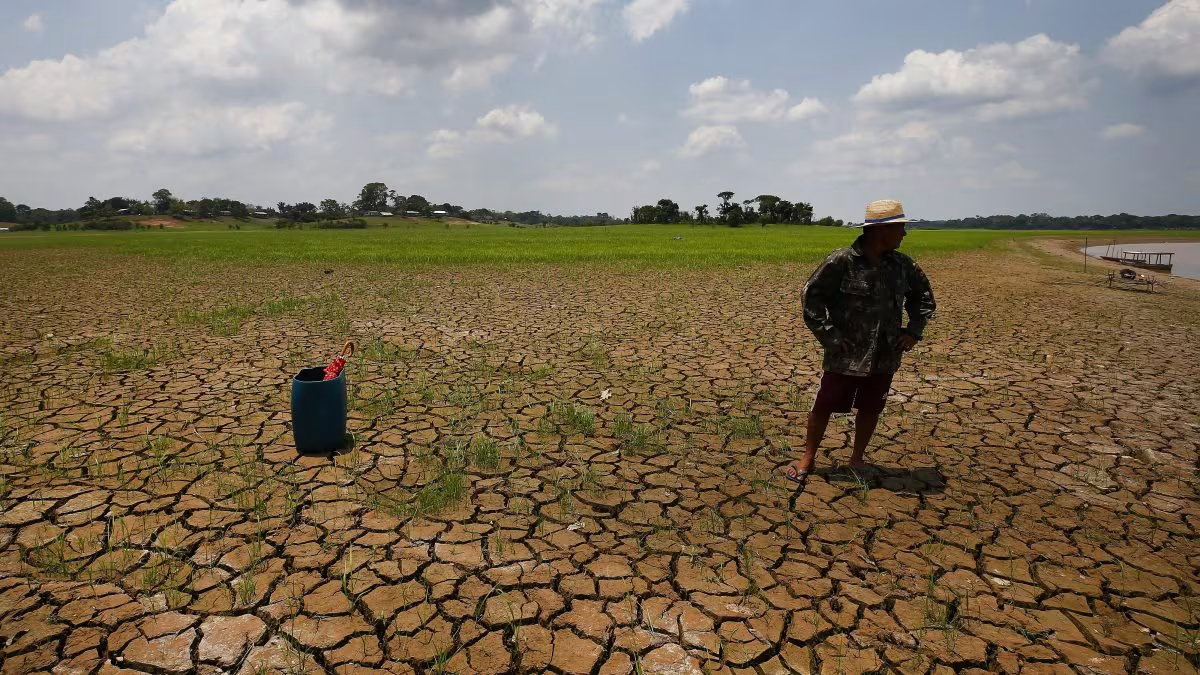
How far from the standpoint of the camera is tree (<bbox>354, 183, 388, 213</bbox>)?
12750 cm

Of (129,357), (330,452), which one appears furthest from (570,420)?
(129,357)

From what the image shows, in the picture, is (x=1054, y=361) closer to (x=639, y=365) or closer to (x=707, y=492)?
(x=639, y=365)

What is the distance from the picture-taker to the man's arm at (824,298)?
3.88 m

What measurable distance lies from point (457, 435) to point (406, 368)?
8.05ft

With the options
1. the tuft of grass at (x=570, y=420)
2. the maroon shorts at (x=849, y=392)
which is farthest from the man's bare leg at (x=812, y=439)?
the tuft of grass at (x=570, y=420)

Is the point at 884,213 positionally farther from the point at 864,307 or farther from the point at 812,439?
the point at 812,439

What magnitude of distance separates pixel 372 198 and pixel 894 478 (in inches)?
5402

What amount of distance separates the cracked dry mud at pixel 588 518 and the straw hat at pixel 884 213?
1870 mm

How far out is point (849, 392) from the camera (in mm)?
4105

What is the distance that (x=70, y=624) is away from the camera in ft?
9.09

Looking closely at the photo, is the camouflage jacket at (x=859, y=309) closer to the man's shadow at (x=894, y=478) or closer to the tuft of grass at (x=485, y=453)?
the man's shadow at (x=894, y=478)

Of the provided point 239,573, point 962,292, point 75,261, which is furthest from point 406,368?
point 75,261

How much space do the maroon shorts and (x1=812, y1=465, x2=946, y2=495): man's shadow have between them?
22.1 inches

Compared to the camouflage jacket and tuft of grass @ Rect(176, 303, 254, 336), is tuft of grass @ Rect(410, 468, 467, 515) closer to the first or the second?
the camouflage jacket
